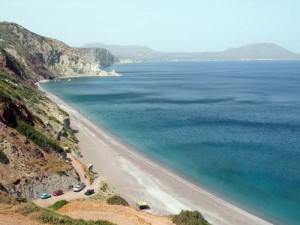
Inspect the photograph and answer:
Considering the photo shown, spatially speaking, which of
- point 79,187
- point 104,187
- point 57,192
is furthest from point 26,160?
point 104,187

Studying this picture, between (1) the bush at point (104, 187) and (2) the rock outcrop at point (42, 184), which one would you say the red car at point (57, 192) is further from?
(1) the bush at point (104, 187)

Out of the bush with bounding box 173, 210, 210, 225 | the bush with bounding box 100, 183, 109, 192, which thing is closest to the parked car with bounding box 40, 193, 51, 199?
the bush with bounding box 100, 183, 109, 192

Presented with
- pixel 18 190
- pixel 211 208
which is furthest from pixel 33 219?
pixel 211 208

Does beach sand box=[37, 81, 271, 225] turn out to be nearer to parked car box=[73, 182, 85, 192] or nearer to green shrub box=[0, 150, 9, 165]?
parked car box=[73, 182, 85, 192]

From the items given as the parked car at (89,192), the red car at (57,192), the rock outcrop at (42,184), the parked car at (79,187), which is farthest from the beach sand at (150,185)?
the red car at (57,192)

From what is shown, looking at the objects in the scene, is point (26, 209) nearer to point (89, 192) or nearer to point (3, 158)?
point (3, 158)
